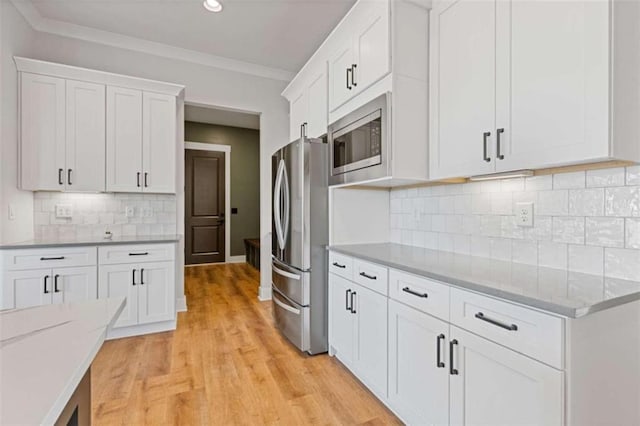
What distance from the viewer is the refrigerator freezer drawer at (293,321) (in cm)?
252

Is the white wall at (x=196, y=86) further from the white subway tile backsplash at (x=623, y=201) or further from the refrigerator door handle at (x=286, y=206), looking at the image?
the white subway tile backsplash at (x=623, y=201)

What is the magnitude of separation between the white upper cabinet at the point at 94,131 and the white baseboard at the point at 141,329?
131 centimetres

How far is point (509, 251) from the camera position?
1.74 m

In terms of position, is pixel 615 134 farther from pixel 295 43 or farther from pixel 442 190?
pixel 295 43

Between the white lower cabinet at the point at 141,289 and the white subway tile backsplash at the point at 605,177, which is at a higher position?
the white subway tile backsplash at the point at 605,177

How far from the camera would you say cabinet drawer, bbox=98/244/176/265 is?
2795 millimetres

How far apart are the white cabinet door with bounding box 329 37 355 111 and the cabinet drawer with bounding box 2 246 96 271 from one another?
2.42 metres

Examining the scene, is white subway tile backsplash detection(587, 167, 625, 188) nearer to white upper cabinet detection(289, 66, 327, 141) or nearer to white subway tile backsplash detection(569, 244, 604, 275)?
white subway tile backsplash detection(569, 244, 604, 275)

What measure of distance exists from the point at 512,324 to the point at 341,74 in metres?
1.98

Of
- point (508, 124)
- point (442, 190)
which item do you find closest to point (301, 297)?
point (442, 190)

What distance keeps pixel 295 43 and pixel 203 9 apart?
99 cm

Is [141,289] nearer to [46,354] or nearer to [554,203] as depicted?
[46,354]

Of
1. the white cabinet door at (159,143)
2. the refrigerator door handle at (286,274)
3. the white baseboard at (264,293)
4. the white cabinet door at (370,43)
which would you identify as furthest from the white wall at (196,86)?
the white cabinet door at (370,43)

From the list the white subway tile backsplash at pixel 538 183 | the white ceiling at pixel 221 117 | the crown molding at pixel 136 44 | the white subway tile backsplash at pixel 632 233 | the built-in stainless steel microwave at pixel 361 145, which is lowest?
the white subway tile backsplash at pixel 632 233
